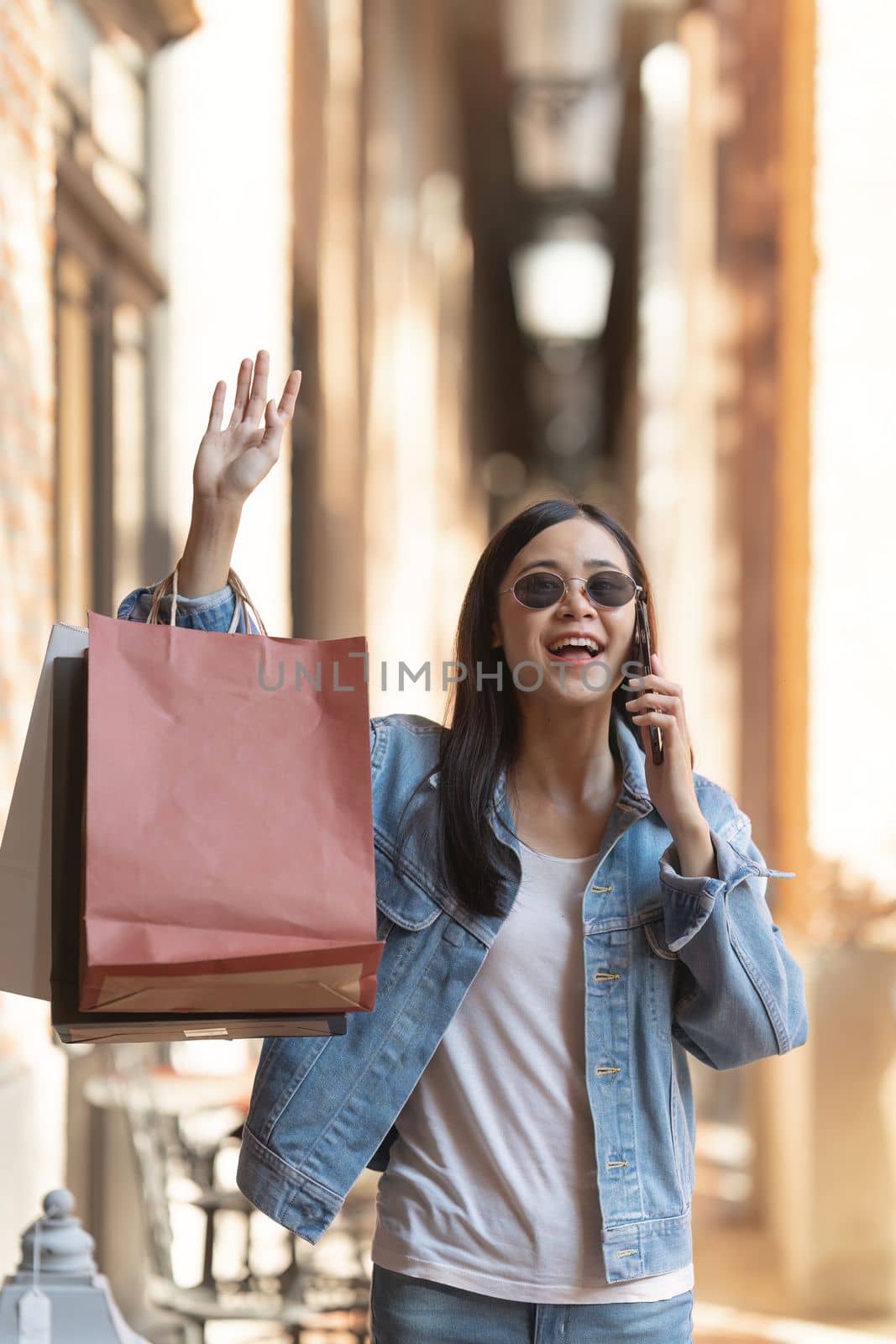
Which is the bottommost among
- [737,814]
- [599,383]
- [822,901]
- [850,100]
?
[822,901]

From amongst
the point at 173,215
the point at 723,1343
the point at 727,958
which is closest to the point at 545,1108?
the point at 727,958

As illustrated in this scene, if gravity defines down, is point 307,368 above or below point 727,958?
above

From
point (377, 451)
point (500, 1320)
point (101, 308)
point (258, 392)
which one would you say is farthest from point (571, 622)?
point (377, 451)

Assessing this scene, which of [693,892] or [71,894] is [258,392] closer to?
[71,894]

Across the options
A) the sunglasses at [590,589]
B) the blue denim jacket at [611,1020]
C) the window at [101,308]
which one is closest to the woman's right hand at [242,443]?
the blue denim jacket at [611,1020]

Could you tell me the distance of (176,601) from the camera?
1.53 meters

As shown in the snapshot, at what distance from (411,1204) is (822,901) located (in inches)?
139

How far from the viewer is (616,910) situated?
1.63 m

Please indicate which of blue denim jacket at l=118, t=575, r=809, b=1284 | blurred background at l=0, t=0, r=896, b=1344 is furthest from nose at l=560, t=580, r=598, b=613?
blurred background at l=0, t=0, r=896, b=1344

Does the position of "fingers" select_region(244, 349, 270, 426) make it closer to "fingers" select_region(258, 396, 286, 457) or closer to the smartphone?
"fingers" select_region(258, 396, 286, 457)

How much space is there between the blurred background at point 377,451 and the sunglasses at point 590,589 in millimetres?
1194

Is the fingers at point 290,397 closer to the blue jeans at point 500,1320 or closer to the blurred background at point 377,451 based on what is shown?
the blue jeans at point 500,1320

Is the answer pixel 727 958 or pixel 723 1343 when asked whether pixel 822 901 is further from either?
pixel 727 958

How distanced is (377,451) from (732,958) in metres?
6.77
